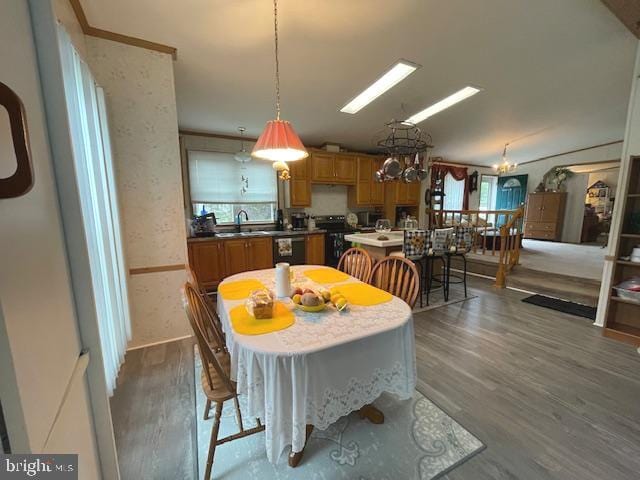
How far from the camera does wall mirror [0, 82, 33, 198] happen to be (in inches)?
18.1

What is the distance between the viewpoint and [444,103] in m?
3.67

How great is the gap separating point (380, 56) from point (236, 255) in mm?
3080

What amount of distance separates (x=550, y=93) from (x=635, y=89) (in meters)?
1.38

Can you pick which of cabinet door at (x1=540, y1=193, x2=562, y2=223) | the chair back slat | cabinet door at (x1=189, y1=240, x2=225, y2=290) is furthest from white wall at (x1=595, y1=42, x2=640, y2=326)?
cabinet door at (x1=540, y1=193, x2=562, y2=223)

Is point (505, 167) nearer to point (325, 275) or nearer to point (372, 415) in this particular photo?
point (325, 275)

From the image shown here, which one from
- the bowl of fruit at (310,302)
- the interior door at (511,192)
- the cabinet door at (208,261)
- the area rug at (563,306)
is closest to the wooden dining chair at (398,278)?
the bowl of fruit at (310,302)

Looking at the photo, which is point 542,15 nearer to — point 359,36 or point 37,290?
point 359,36

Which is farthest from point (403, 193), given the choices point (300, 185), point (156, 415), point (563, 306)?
point (156, 415)

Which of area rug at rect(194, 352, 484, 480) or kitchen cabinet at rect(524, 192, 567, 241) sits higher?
kitchen cabinet at rect(524, 192, 567, 241)

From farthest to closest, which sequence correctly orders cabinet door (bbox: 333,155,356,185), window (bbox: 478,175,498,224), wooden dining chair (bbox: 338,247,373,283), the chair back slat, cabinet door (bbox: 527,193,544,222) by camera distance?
1. window (bbox: 478,175,498,224)
2. cabinet door (bbox: 527,193,544,222)
3. cabinet door (bbox: 333,155,356,185)
4. wooden dining chair (bbox: 338,247,373,283)
5. the chair back slat

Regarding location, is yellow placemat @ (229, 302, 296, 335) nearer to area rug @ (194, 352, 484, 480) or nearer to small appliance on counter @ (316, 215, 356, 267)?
area rug @ (194, 352, 484, 480)

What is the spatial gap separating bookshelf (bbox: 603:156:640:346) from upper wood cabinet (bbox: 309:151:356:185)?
3.60 meters

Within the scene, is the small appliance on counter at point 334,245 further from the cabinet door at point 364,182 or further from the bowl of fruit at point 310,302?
the bowl of fruit at point 310,302

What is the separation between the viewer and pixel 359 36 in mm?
2250
